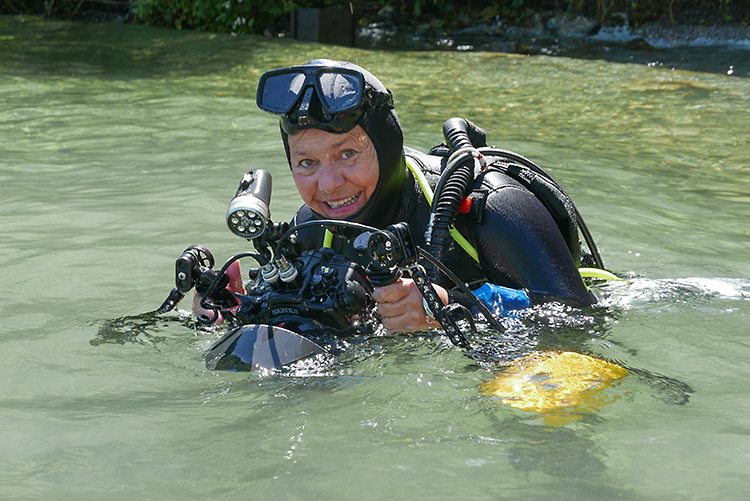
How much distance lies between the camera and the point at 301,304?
8.37 ft

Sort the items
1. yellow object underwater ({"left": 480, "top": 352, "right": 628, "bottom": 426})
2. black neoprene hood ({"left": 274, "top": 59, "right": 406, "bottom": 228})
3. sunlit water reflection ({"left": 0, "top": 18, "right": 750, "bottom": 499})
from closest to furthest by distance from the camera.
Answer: sunlit water reflection ({"left": 0, "top": 18, "right": 750, "bottom": 499})
yellow object underwater ({"left": 480, "top": 352, "right": 628, "bottom": 426})
black neoprene hood ({"left": 274, "top": 59, "right": 406, "bottom": 228})

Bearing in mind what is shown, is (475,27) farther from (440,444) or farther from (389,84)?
(440,444)

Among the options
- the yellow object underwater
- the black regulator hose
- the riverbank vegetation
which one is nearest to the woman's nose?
the black regulator hose

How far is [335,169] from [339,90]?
0.92 feet

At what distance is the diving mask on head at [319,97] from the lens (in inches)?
104

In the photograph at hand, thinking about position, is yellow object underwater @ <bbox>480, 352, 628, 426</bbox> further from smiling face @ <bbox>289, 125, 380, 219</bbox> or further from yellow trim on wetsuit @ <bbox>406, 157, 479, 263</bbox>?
smiling face @ <bbox>289, 125, 380, 219</bbox>

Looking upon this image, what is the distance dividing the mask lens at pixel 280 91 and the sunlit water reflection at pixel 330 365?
2.97ft

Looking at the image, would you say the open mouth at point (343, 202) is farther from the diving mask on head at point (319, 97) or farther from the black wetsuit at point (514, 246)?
the diving mask on head at point (319, 97)

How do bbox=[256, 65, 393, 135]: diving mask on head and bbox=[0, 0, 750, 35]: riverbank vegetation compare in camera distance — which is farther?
bbox=[0, 0, 750, 35]: riverbank vegetation

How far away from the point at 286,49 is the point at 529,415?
10.8m

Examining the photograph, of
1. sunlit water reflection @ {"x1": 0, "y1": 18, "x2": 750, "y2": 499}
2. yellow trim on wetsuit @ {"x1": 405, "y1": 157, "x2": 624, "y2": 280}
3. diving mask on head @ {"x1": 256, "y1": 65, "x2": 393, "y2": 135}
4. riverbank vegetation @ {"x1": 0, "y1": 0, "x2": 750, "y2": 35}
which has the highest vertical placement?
riverbank vegetation @ {"x1": 0, "y1": 0, "x2": 750, "y2": 35}

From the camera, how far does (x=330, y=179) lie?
2.69m

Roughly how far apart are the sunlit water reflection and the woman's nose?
0.57 meters

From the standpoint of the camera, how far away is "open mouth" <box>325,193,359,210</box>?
2.79 meters
